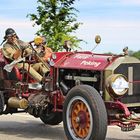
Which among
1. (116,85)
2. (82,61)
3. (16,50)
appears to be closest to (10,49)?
(16,50)

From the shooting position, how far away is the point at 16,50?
395 inches

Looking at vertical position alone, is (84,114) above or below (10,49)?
below

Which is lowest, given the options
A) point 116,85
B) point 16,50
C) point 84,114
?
point 84,114

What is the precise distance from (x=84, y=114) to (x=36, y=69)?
1924mm

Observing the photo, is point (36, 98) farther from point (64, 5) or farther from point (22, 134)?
point (64, 5)

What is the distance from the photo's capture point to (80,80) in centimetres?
890

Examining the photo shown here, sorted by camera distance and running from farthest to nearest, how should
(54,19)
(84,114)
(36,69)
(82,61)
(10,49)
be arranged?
(54,19), (10,49), (36,69), (82,61), (84,114)

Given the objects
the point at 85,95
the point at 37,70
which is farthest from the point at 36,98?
the point at 85,95

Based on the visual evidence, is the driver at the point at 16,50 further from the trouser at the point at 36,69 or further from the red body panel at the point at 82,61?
the red body panel at the point at 82,61

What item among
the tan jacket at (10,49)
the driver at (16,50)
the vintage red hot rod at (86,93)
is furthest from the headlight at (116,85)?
the tan jacket at (10,49)

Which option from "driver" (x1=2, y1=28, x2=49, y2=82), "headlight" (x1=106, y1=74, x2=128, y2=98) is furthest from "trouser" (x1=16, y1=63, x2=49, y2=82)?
"headlight" (x1=106, y1=74, x2=128, y2=98)

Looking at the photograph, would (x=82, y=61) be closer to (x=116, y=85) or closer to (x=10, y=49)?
(x=116, y=85)

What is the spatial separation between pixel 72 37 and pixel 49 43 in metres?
0.97

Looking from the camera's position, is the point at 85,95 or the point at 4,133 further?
the point at 4,133
